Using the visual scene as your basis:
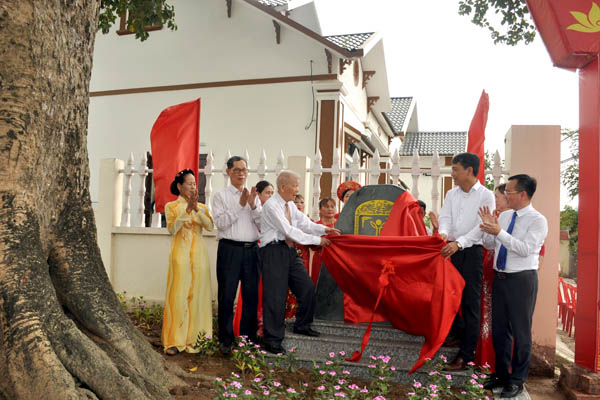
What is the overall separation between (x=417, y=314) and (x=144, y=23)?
546 cm

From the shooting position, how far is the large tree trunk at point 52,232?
2.62 metres

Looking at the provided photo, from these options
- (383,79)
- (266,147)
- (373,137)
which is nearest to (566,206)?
(373,137)

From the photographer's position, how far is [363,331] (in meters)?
4.92

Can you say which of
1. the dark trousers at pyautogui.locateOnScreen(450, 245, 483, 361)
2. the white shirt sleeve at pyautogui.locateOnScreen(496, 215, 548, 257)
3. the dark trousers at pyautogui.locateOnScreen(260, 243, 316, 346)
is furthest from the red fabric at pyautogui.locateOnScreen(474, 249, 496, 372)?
the dark trousers at pyautogui.locateOnScreen(260, 243, 316, 346)

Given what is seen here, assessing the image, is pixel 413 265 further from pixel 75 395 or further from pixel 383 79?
pixel 383 79

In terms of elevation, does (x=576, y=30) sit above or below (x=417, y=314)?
above

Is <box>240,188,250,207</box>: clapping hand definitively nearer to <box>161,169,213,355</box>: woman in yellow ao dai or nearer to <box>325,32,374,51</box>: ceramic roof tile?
<box>161,169,213,355</box>: woman in yellow ao dai

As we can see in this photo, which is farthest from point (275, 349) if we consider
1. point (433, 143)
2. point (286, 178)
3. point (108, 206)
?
point (433, 143)

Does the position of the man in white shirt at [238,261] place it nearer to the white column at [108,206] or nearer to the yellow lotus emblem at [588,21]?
the white column at [108,206]

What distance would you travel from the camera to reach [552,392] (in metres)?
4.52

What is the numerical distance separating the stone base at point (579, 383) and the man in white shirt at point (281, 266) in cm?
229

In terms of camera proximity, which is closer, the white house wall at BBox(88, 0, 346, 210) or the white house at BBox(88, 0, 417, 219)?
the white house at BBox(88, 0, 417, 219)

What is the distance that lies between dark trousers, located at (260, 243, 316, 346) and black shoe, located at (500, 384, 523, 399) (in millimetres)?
1824

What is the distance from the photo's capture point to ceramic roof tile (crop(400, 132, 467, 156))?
25584 mm
